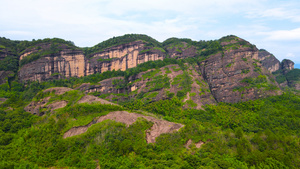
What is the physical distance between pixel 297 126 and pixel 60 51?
260 feet

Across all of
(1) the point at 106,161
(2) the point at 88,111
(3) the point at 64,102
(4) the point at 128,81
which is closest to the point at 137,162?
(1) the point at 106,161

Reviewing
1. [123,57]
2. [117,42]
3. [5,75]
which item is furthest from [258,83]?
[5,75]

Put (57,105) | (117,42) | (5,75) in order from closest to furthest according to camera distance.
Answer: (57,105), (5,75), (117,42)

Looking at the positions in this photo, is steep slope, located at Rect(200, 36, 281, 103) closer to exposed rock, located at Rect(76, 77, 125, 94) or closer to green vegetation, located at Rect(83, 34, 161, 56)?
green vegetation, located at Rect(83, 34, 161, 56)

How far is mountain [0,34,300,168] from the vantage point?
3031 cm

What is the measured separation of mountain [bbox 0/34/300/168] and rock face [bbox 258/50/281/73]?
34.7ft

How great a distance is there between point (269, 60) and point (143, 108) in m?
92.0

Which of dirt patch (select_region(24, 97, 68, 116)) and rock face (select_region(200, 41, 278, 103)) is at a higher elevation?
rock face (select_region(200, 41, 278, 103))

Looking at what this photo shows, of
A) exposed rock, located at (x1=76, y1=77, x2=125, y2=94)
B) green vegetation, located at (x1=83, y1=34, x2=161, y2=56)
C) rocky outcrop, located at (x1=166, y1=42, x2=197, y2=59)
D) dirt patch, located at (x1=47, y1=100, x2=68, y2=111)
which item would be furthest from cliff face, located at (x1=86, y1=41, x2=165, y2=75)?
dirt patch, located at (x1=47, y1=100, x2=68, y2=111)

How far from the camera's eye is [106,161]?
2908cm

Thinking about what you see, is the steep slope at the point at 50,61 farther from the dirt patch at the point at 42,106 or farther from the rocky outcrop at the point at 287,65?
the rocky outcrop at the point at 287,65

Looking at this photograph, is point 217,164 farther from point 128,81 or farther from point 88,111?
point 128,81

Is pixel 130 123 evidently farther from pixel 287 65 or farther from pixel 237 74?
pixel 287 65

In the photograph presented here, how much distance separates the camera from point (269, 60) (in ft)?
349
